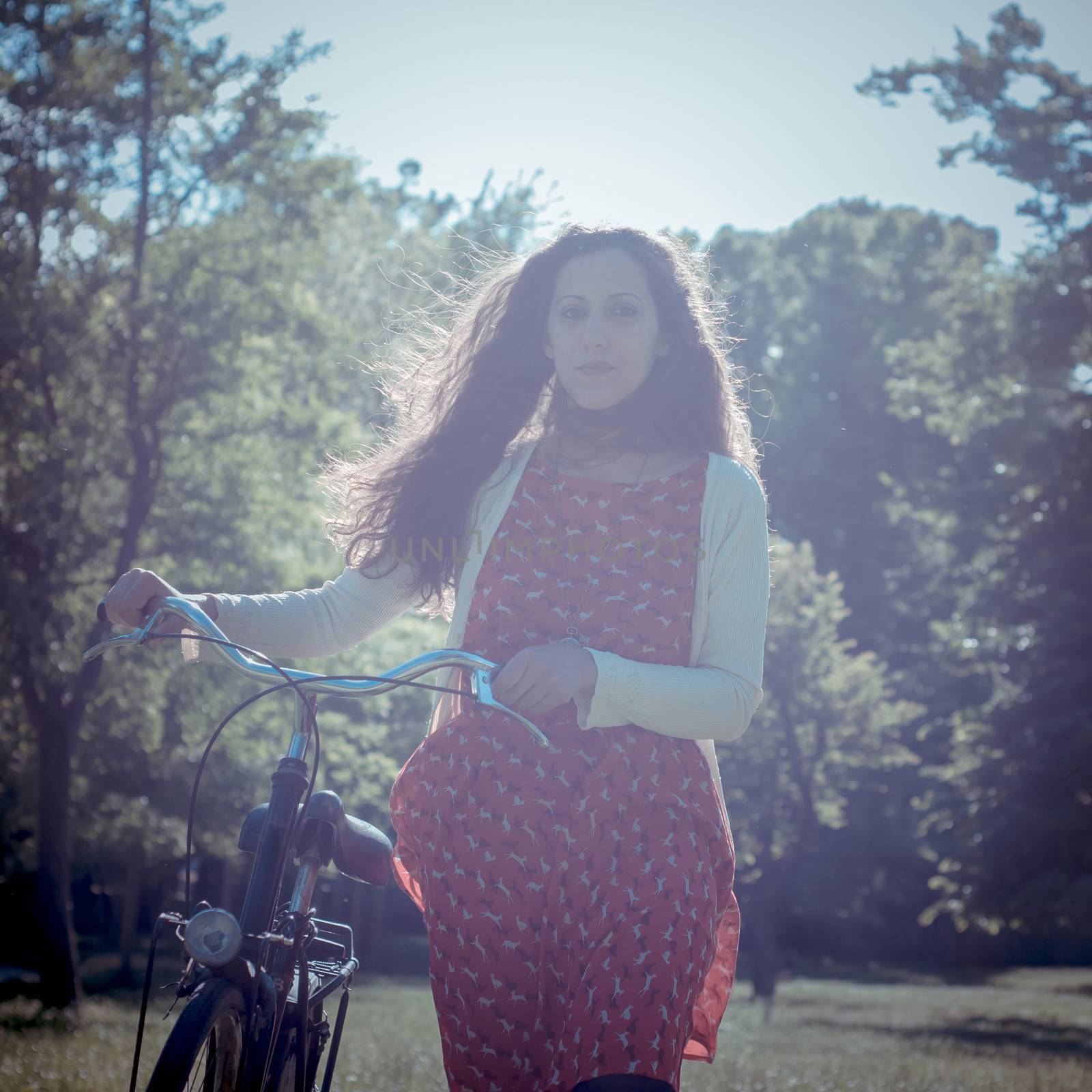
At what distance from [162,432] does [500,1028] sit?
11.3 m

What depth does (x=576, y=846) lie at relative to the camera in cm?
261

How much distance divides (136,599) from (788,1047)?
11499mm

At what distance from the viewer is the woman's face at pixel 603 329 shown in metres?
3.06

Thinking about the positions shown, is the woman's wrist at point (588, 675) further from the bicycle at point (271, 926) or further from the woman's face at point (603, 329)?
the woman's face at point (603, 329)

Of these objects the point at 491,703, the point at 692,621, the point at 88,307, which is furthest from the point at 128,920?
the point at 491,703

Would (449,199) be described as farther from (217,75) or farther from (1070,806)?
(1070,806)

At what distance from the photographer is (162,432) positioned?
1306cm

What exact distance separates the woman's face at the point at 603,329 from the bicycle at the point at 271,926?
2.95ft

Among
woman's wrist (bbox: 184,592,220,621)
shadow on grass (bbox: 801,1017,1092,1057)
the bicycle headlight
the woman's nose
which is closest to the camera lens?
the bicycle headlight

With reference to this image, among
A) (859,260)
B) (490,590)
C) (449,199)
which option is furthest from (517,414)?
(859,260)

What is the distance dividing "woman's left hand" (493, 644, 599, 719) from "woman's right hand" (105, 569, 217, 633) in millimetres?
672

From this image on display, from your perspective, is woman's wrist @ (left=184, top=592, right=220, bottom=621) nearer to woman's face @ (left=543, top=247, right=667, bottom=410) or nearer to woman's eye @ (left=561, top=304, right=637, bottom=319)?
woman's face @ (left=543, top=247, right=667, bottom=410)

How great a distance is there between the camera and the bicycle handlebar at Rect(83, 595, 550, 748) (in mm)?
2316

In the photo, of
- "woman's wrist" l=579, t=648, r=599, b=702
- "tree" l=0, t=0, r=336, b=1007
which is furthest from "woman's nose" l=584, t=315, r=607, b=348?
"tree" l=0, t=0, r=336, b=1007
